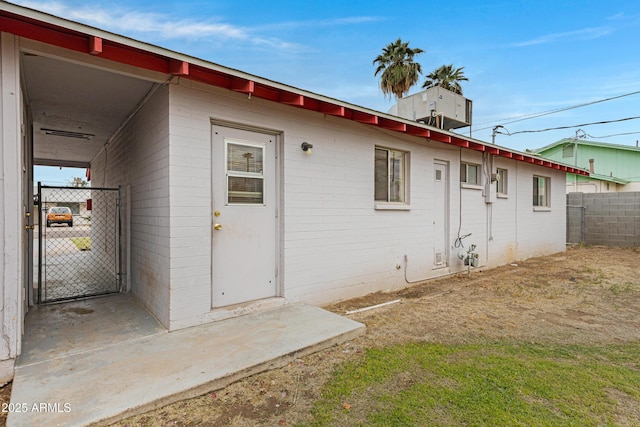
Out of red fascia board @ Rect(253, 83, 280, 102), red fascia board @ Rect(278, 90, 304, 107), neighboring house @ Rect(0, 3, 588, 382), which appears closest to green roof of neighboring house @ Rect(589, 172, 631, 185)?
neighboring house @ Rect(0, 3, 588, 382)

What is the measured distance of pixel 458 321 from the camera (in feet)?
14.3

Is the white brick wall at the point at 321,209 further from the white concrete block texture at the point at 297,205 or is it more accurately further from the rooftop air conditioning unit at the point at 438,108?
the rooftop air conditioning unit at the point at 438,108

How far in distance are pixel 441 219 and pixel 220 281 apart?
203 inches

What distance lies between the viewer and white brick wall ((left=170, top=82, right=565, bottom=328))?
12.3 feet

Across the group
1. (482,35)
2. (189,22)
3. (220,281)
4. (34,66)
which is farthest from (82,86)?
(482,35)

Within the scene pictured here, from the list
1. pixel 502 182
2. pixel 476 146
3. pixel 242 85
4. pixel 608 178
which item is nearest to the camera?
pixel 242 85

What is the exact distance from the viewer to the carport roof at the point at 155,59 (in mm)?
2678

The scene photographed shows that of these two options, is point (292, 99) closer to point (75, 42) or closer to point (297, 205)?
point (297, 205)

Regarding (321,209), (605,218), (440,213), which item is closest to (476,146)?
(440,213)

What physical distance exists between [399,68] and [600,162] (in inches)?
607

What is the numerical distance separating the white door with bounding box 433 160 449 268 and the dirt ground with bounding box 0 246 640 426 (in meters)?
0.54

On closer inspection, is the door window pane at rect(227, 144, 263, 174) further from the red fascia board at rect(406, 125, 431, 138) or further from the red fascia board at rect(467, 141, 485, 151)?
the red fascia board at rect(467, 141, 485, 151)

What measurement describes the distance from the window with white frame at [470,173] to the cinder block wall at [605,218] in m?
8.41

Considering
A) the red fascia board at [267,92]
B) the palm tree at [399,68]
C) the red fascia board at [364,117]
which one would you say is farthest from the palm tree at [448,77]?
the red fascia board at [267,92]
